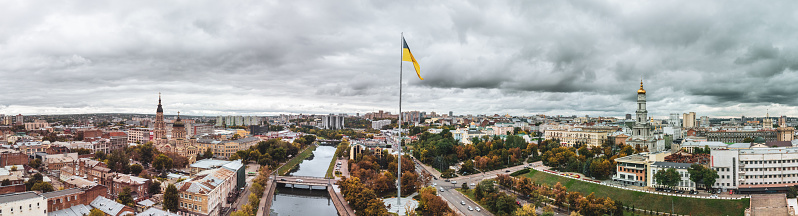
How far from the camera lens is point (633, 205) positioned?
107 ft

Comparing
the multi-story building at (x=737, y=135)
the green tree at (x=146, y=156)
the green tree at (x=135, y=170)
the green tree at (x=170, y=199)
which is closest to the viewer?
the green tree at (x=170, y=199)

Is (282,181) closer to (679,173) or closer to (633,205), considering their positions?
(633,205)

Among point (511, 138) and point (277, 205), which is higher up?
point (511, 138)

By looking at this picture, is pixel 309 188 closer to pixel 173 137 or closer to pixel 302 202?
pixel 302 202

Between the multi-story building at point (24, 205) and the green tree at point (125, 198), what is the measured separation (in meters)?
5.50

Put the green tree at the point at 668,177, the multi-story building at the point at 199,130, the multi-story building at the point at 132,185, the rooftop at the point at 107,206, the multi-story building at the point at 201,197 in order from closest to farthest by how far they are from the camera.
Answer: the rooftop at the point at 107,206, the multi-story building at the point at 201,197, the green tree at the point at 668,177, the multi-story building at the point at 132,185, the multi-story building at the point at 199,130

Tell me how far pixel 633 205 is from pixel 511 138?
33.2 meters

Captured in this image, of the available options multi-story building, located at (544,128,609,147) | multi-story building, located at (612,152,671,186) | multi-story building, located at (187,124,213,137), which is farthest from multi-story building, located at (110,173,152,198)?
multi-story building, located at (187,124,213,137)

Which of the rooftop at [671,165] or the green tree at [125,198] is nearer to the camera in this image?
the green tree at [125,198]

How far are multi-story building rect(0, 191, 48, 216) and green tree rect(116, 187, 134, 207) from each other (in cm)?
550

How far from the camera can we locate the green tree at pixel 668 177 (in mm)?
33647

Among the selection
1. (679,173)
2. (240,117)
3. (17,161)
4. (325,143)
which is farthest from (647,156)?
(240,117)

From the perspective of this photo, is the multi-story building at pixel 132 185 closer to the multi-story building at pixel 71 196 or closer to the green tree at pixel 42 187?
the multi-story building at pixel 71 196

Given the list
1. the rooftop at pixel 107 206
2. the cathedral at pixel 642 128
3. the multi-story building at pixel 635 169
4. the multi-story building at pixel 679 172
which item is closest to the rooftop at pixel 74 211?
the rooftop at pixel 107 206
